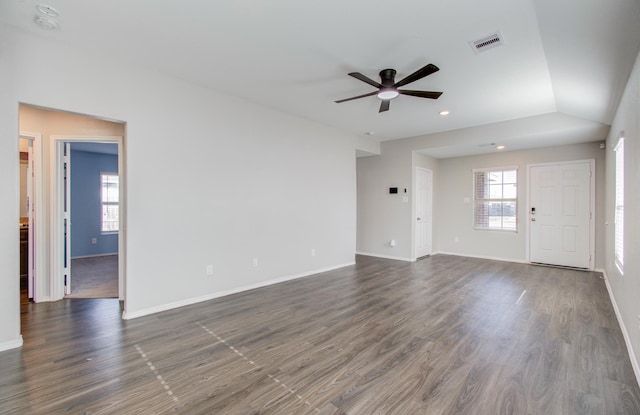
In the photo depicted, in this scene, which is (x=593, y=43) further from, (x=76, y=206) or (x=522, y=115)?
(x=76, y=206)

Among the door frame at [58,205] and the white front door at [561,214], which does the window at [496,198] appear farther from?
the door frame at [58,205]

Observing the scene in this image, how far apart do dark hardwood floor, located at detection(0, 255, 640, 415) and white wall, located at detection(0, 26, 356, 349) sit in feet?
1.63

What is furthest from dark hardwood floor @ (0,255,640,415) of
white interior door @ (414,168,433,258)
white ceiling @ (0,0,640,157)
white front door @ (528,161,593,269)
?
white interior door @ (414,168,433,258)

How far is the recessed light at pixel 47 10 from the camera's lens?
2.29 metres

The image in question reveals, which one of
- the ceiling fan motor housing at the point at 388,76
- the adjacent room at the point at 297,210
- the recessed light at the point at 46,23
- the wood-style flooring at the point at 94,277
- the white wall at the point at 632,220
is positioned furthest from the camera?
the wood-style flooring at the point at 94,277

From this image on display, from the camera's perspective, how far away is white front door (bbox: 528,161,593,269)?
18.2 feet

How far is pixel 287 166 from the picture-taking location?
15.8 ft

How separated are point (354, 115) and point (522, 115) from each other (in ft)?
9.16

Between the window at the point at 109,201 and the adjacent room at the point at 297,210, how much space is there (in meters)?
1.90

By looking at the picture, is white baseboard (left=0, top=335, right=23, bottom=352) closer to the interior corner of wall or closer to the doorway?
the doorway

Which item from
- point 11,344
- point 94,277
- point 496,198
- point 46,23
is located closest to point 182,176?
point 46,23

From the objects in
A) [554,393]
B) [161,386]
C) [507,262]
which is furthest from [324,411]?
[507,262]

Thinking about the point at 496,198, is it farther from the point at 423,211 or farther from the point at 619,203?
the point at 619,203

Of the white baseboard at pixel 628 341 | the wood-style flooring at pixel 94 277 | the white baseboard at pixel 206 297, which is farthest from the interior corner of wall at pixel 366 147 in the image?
the wood-style flooring at pixel 94 277
